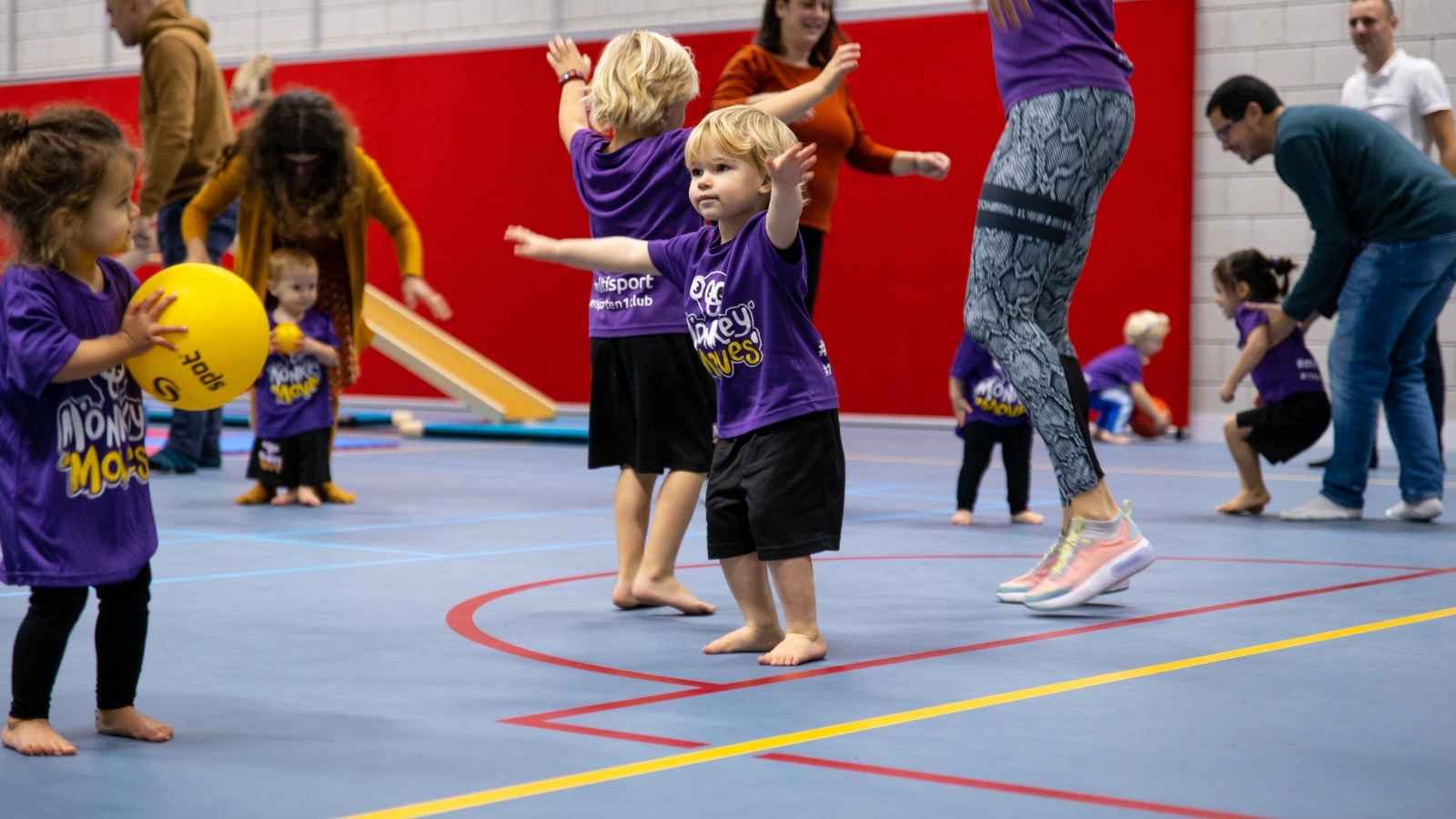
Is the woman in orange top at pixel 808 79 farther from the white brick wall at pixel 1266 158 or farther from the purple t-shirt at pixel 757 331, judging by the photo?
the white brick wall at pixel 1266 158

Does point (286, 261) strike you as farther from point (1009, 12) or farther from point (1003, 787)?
point (1003, 787)

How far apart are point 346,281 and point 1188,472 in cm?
402

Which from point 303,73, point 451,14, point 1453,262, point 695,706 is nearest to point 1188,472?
point 1453,262

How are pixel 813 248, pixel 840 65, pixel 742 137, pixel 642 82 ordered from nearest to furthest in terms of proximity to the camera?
pixel 742 137 < pixel 642 82 < pixel 840 65 < pixel 813 248

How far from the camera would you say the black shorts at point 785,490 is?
12.3 feet

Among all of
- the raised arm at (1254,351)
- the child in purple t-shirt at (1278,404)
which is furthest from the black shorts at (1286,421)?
the raised arm at (1254,351)

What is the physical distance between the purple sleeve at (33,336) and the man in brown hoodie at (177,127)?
520cm

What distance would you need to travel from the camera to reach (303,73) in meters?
15.0

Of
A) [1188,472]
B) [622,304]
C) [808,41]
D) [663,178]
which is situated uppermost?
[808,41]

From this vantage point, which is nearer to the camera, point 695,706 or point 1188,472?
point 695,706

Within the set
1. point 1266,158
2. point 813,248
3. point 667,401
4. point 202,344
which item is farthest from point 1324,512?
point 1266,158

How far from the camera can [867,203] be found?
40.5ft

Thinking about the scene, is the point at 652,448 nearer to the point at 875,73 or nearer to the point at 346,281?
the point at 346,281

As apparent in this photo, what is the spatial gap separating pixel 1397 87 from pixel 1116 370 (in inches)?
126
